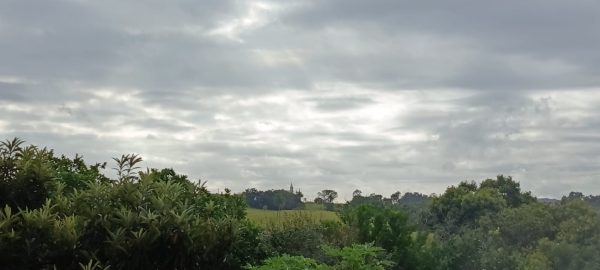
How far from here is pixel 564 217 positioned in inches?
1478

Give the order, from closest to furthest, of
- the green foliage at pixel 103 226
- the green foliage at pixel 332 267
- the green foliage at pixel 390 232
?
the green foliage at pixel 103 226 → the green foliage at pixel 332 267 → the green foliage at pixel 390 232

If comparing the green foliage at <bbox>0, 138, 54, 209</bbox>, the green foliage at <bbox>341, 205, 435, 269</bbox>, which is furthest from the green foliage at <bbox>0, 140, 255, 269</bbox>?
the green foliage at <bbox>341, 205, 435, 269</bbox>

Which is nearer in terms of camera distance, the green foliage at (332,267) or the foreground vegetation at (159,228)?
the foreground vegetation at (159,228)

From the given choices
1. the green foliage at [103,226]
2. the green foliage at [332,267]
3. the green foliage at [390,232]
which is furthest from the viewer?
the green foliage at [390,232]

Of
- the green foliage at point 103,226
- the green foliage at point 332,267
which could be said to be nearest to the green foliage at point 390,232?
the green foliage at point 332,267

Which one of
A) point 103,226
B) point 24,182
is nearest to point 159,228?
point 103,226

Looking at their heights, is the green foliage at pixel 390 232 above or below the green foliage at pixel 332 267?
above

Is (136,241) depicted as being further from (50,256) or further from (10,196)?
(10,196)

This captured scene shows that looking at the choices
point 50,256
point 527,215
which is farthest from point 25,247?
point 527,215

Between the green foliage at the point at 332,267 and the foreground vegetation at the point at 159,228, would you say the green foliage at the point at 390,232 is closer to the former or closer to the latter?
the foreground vegetation at the point at 159,228

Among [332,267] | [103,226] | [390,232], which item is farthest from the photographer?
[390,232]

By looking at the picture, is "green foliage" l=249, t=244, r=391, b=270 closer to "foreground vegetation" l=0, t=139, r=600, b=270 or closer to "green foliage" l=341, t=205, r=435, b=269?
"foreground vegetation" l=0, t=139, r=600, b=270

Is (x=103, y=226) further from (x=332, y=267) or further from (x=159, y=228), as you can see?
(x=332, y=267)

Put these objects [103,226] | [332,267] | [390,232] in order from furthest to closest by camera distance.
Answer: [390,232] < [332,267] < [103,226]
